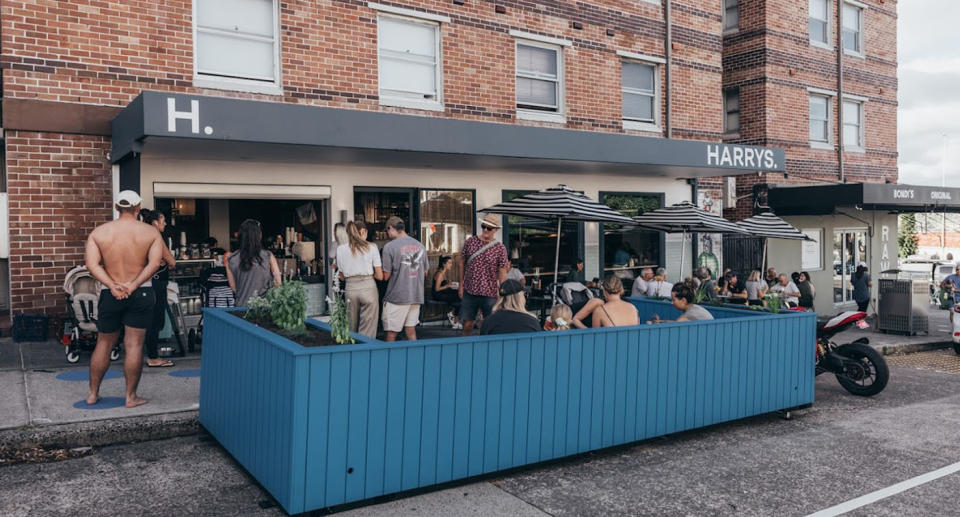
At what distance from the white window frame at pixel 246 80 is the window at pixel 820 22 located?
14858 millimetres

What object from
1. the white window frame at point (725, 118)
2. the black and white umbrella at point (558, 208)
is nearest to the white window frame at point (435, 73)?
the black and white umbrella at point (558, 208)

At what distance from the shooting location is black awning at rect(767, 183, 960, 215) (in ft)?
53.4

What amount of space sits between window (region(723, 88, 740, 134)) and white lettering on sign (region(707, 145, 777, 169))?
229 inches

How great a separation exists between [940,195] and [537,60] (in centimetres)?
1157

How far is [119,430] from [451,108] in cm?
758

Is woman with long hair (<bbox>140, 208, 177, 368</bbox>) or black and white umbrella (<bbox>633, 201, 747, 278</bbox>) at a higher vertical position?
black and white umbrella (<bbox>633, 201, 747, 278</bbox>)

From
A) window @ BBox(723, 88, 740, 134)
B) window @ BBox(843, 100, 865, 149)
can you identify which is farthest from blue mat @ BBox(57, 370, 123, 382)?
window @ BBox(843, 100, 865, 149)

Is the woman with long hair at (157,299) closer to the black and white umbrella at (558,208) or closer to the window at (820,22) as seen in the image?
the black and white umbrella at (558,208)

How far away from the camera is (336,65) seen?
10.8m

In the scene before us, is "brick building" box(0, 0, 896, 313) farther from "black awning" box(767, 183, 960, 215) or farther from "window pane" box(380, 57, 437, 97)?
"black awning" box(767, 183, 960, 215)

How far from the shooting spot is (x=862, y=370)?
28.0ft

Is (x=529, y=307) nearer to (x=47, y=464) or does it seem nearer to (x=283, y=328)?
(x=283, y=328)

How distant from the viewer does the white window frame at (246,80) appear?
9703mm

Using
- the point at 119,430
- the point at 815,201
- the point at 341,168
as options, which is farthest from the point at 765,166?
the point at 119,430
